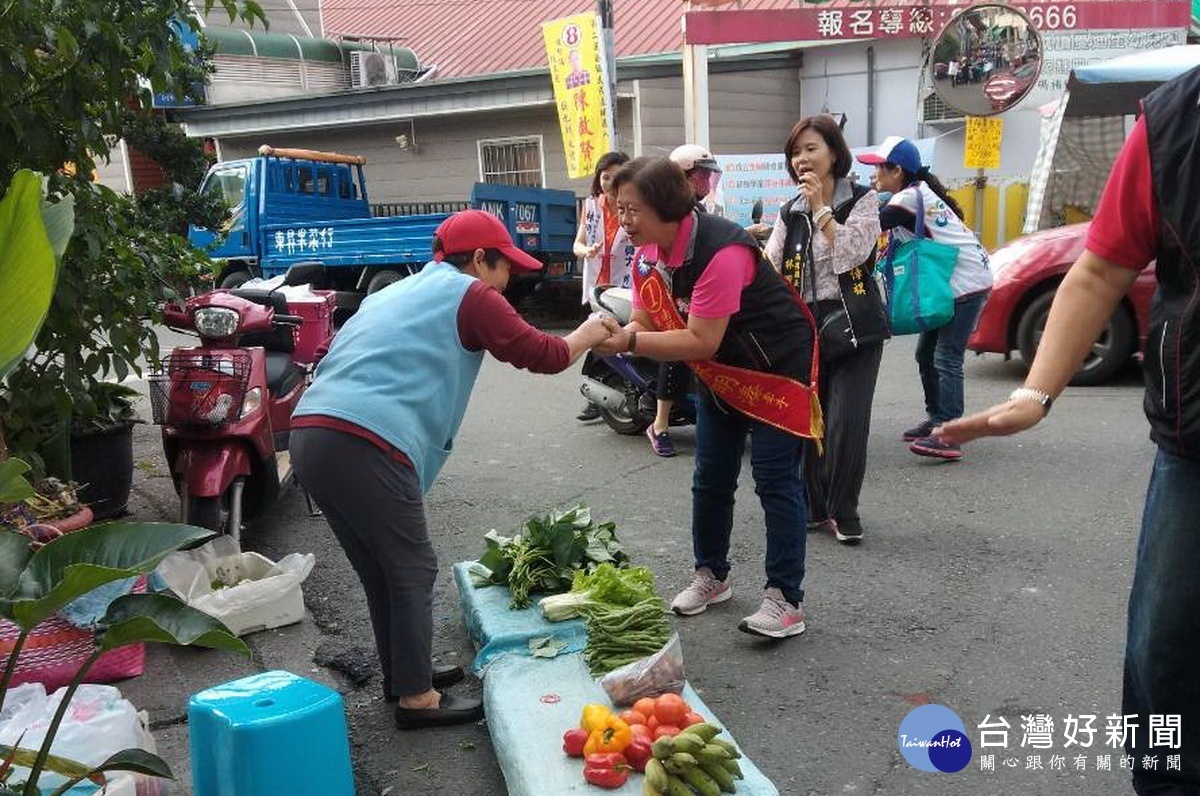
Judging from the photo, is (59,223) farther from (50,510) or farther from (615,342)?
(50,510)

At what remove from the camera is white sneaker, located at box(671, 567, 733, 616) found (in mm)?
4023

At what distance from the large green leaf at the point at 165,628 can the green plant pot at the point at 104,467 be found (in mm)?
3158

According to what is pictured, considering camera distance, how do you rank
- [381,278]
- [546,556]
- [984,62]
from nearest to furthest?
[546,556] < [984,62] < [381,278]

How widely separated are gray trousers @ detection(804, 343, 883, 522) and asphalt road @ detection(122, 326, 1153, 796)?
0.80 ft

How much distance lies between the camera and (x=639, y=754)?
8.68 feet

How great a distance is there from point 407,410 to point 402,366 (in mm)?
133

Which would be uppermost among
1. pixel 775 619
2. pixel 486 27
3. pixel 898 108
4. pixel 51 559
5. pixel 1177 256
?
pixel 486 27

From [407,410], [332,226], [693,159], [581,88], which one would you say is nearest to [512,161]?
[332,226]

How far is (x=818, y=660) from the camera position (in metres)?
3.65

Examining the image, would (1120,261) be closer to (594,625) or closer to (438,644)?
(594,625)

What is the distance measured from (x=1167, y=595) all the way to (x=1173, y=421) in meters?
0.33

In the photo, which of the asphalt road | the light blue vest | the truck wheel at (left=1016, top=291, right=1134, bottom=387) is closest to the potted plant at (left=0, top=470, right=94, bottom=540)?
the asphalt road

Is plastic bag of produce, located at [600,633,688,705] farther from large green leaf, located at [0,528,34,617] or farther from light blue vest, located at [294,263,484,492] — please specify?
large green leaf, located at [0,528,34,617]

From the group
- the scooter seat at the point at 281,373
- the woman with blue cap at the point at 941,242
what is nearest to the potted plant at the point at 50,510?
the scooter seat at the point at 281,373
